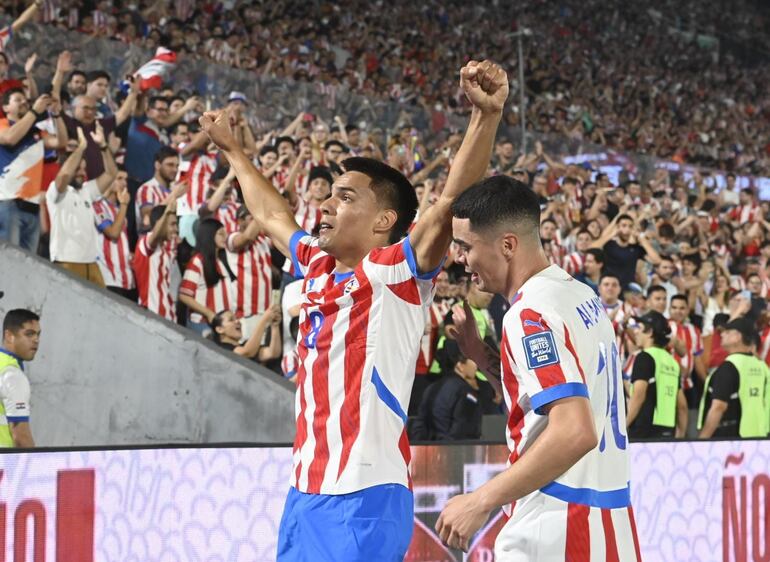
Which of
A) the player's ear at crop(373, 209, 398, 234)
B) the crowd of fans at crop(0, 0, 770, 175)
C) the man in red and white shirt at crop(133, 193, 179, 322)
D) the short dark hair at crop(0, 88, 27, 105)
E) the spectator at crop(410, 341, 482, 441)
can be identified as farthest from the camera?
the crowd of fans at crop(0, 0, 770, 175)

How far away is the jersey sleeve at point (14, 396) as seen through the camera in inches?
262

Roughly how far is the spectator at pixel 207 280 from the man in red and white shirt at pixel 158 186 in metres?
0.63

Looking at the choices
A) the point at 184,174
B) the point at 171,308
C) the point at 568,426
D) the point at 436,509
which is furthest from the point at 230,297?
the point at 568,426

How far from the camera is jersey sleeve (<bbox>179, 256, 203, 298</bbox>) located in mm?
9523

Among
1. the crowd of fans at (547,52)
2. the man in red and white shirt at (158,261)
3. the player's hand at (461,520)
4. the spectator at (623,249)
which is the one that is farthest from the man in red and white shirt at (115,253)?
the player's hand at (461,520)

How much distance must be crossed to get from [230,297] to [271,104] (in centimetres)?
567

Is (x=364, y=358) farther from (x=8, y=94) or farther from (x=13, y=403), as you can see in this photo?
(x=8, y=94)

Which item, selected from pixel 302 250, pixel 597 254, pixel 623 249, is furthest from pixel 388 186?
pixel 623 249

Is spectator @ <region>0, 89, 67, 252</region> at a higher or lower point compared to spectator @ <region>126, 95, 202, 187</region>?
lower

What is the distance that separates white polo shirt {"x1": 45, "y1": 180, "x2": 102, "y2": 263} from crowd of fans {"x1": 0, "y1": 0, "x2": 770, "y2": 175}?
20.0ft

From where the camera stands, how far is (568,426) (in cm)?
286

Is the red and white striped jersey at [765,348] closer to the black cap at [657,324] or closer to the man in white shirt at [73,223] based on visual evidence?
the black cap at [657,324]

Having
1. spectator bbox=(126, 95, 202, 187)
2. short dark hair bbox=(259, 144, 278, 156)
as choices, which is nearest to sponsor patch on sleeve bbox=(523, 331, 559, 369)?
spectator bbox=(126, 95, 202, 187)

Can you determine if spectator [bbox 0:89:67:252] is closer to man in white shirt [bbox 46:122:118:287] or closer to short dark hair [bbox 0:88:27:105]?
short dark hair [bbox 0:88:27:105]
